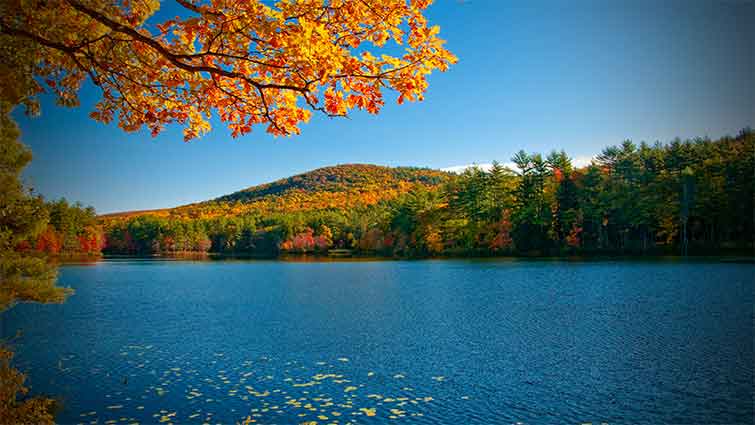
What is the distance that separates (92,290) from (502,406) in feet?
83.3

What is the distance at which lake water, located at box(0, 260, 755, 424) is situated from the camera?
25.6ft

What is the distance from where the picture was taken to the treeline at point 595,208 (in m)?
41.4

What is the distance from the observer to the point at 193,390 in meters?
8.96

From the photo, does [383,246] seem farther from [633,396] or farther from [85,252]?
[633,396]

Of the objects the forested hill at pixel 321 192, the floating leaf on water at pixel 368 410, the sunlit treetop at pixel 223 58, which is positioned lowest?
the floating leaf on water at pixel 368 410

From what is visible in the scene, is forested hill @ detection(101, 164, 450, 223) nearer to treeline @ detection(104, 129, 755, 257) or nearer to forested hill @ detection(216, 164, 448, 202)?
forested hill @ detection(216, 164, 448, 202)

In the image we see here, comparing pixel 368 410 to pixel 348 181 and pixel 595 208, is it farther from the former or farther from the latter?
pixel 348 181

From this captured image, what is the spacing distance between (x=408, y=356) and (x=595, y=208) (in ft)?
144

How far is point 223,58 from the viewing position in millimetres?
4621

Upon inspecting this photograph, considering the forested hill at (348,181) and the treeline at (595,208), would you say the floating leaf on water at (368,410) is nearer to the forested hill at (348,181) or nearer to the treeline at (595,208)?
the treeline at (595,208)

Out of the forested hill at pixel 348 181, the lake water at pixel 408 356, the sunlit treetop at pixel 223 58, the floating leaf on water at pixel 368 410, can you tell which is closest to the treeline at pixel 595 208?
the lake water at pixel 408 356

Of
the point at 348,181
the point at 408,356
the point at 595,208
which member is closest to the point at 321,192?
the point at 348,181

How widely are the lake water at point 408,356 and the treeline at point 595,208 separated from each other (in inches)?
933

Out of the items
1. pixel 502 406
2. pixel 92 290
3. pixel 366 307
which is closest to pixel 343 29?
pixel 502 406
